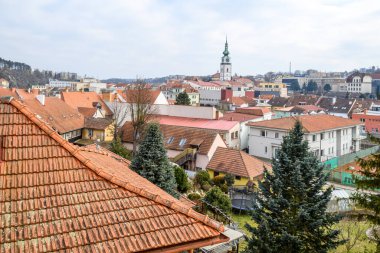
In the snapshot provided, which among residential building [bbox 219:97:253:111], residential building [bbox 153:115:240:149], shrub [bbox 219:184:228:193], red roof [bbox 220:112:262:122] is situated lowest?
shrub [bbox 219:184:228:193]

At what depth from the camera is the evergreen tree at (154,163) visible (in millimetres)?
17469

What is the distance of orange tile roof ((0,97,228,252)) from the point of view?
5551mm

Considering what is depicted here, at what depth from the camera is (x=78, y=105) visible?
173 feet

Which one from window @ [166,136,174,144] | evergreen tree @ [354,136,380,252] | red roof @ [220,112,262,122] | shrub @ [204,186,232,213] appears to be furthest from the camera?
red roof @ [220,112,262,122]

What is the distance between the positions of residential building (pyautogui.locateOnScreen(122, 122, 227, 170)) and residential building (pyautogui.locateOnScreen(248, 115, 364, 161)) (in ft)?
30.4

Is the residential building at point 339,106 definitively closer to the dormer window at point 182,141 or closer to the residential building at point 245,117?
the residential building at point 245,117

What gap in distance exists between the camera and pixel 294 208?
11.5 metres

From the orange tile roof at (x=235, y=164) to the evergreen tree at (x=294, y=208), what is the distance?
14.1 meters

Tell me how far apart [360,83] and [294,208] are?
143248 mm

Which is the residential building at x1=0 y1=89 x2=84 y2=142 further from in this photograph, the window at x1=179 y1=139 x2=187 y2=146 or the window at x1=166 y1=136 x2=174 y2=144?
the window at x1=179 y1=139 x2=187 y2=146

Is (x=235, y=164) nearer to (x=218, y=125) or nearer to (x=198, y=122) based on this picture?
(x=218, y=125)

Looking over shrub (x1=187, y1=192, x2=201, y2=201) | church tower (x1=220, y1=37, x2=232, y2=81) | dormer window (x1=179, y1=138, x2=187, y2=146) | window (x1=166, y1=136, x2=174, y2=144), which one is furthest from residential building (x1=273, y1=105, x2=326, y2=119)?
church tower (x1=220, y1=37, x2=232, y2=81)

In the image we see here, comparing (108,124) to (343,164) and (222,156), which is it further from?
(343,164)

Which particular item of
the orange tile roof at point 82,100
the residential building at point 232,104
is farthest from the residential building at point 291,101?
the orange tile roof at point 82,100
